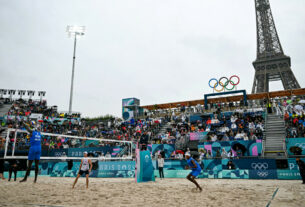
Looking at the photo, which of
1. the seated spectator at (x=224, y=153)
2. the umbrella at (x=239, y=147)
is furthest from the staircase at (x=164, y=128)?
the umbrella at (x=239, y=147)

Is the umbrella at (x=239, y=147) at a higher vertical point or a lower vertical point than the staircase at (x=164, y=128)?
lower

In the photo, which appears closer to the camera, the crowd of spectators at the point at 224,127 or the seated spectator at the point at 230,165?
the seated spectator at the point at 230,165

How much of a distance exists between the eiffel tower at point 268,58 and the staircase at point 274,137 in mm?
17909

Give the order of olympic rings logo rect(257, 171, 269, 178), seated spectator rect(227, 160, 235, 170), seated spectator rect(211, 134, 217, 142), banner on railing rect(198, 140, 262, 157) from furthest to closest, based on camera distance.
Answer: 1. seated spectator rect(211, 134, 217, 142)
2. banner on railing rect(198, 140, 262, 157)
3. seated spectator rect(227, 160, 235, 170)
4. olympic rings logo rect(257, 171, 269, 178)

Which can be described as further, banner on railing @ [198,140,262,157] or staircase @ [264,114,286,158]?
banner on railing @ [198,140,262,157]

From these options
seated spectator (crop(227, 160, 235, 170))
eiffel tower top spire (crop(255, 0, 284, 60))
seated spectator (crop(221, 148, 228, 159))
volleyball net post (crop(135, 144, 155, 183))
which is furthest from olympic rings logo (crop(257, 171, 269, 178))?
eiffel tower top spire (crop(255, 0, 284, 60))

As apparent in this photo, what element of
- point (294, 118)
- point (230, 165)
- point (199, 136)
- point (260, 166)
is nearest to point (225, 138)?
point (199, 136)

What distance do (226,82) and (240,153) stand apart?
11873 mm

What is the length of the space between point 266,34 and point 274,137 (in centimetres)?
2946

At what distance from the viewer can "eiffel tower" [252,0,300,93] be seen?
3684 centimetres

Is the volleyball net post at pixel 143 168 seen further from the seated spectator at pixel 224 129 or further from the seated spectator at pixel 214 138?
the seated spectator at pixel 224 129

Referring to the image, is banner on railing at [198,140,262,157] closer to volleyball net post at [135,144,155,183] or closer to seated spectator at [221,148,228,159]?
seated spectator at [221,148,228,159]

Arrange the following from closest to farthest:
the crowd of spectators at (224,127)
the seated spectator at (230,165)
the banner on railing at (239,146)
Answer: the seated spectator at (230,165)
the banner on railing at (239,146)
the crowd of spectators at (224,127)

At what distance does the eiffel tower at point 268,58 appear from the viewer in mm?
36844
